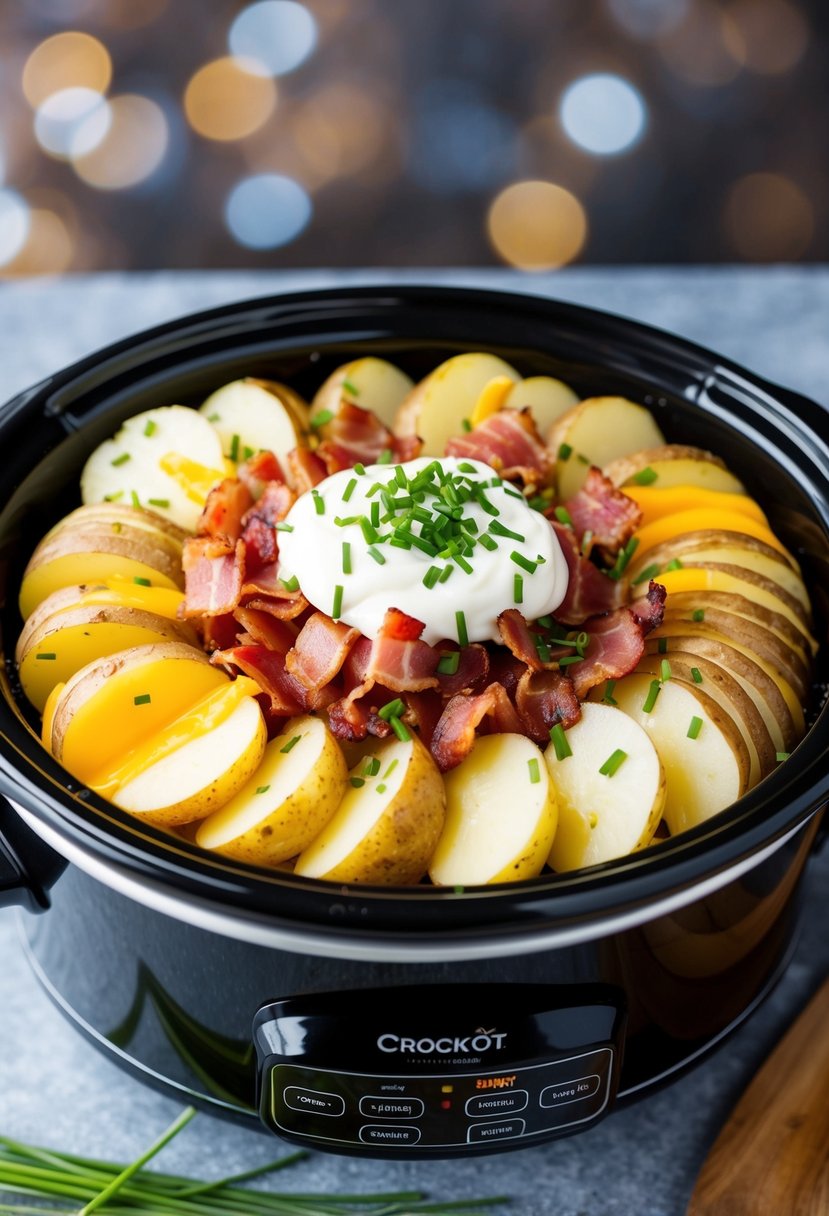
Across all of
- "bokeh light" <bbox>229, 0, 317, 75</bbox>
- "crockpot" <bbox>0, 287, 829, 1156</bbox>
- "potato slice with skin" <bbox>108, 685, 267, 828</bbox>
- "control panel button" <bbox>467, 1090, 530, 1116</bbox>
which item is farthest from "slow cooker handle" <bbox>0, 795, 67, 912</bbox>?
"bokeh light" <bbox>229, 0, 317, 75</bbox>

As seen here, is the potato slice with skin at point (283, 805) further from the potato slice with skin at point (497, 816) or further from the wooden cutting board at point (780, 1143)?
the wooden cutting board at point (780, 1143)

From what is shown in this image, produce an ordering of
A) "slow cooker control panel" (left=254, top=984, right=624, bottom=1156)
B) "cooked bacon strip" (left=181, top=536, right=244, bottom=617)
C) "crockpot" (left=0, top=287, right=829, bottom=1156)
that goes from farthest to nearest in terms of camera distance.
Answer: "cooked bacon strip" (left=181, top=536, right=244, bottom=617)
"slow cooker control panel" (left=254, top=984, right=624, bottom=1156)
"crockpot" (left=0, top=287, right=829, bottom=1156)

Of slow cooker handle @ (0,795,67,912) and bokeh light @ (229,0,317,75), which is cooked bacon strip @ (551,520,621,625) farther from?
bokeh light @ (229,0,317,75)

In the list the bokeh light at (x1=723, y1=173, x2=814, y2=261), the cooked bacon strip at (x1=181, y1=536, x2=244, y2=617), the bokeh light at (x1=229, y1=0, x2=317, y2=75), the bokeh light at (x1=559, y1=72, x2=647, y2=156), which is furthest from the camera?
the bokeh light at (x1=723, y1=173, x2=814, y2=261)

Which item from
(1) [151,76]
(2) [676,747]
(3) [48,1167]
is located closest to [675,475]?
(2) [676,747]

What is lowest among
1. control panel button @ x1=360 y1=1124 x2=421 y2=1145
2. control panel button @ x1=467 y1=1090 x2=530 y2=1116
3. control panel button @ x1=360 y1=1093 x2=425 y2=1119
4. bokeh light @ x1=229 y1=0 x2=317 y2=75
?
control panel button @ x1=360 y1=1124 x2=421 y2=1145

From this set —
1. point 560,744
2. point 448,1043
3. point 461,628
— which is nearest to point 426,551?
point 461,628

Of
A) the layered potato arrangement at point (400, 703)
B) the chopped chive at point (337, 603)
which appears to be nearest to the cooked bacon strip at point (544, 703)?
the layered potato arrangement at point (400, 703)

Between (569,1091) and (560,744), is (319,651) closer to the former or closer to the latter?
(560,744)
